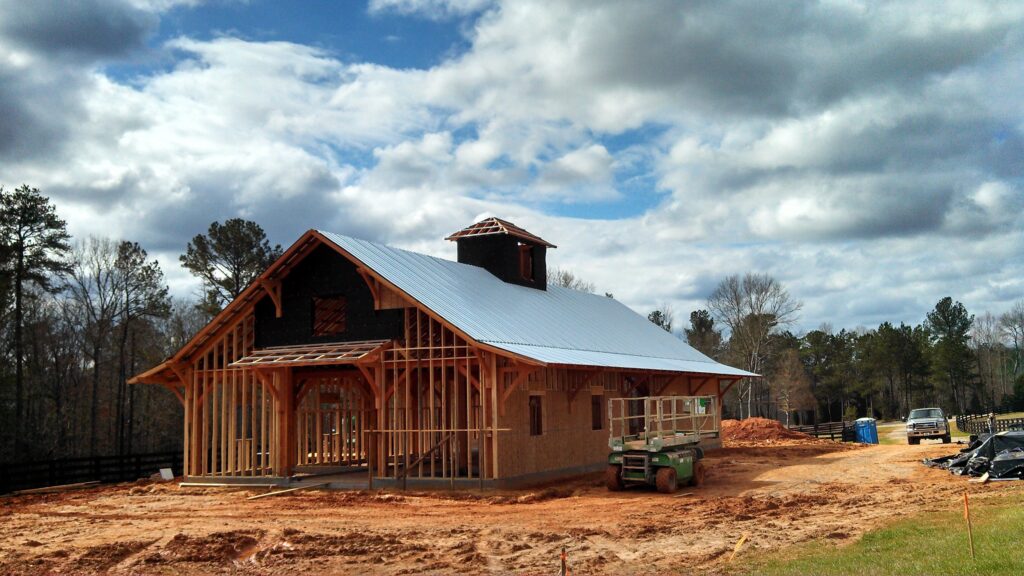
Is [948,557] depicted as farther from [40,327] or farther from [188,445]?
[40,327]

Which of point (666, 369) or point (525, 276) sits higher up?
point (525, 276)

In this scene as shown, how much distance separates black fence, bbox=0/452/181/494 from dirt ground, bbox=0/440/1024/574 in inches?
115

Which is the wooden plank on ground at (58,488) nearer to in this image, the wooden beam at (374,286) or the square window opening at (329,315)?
the square window opening at (329,315)

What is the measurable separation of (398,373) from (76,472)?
47.2 feet

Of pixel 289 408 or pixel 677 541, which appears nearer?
pixel 677 541

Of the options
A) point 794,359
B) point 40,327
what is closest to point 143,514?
point 40,327

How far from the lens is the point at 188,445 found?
25703mm

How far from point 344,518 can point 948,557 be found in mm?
10746

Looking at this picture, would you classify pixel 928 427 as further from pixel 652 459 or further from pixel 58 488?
pixel 58 488

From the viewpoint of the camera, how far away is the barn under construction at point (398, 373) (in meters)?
21.9

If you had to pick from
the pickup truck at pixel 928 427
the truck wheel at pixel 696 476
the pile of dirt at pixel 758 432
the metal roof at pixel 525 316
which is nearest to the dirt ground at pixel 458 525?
the truck wheel at pixel 696 476

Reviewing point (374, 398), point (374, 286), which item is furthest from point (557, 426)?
point (374, 286)

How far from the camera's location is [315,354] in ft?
75.1

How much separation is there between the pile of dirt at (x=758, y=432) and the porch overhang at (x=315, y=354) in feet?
77.7
